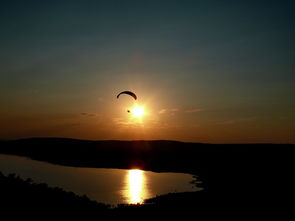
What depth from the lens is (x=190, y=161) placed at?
10331 centimetres

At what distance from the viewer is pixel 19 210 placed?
20.3 m

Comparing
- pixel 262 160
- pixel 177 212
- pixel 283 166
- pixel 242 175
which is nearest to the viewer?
pixel 177 212

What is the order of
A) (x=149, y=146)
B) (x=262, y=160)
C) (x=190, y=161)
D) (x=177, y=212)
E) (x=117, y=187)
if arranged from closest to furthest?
(x=177, y=212), (x=117, y=187), (x=262, y=160), (x=190, y=161), (x=149, y=146)

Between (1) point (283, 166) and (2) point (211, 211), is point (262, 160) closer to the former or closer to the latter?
(1) point (283, 166)

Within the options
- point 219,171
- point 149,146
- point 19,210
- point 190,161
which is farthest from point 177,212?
point 149,146

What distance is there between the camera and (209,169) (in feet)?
276

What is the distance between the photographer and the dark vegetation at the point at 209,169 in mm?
26375

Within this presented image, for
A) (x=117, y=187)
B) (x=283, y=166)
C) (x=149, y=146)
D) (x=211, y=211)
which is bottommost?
(x=211, y=211)

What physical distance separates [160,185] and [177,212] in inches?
1487

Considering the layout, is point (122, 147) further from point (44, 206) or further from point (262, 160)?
point (44, 206)

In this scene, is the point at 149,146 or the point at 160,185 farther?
the point at 149,146

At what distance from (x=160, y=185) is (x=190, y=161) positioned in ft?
139

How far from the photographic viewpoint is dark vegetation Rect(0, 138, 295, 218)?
86.5ft

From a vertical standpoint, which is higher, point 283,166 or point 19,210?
point 283,166
